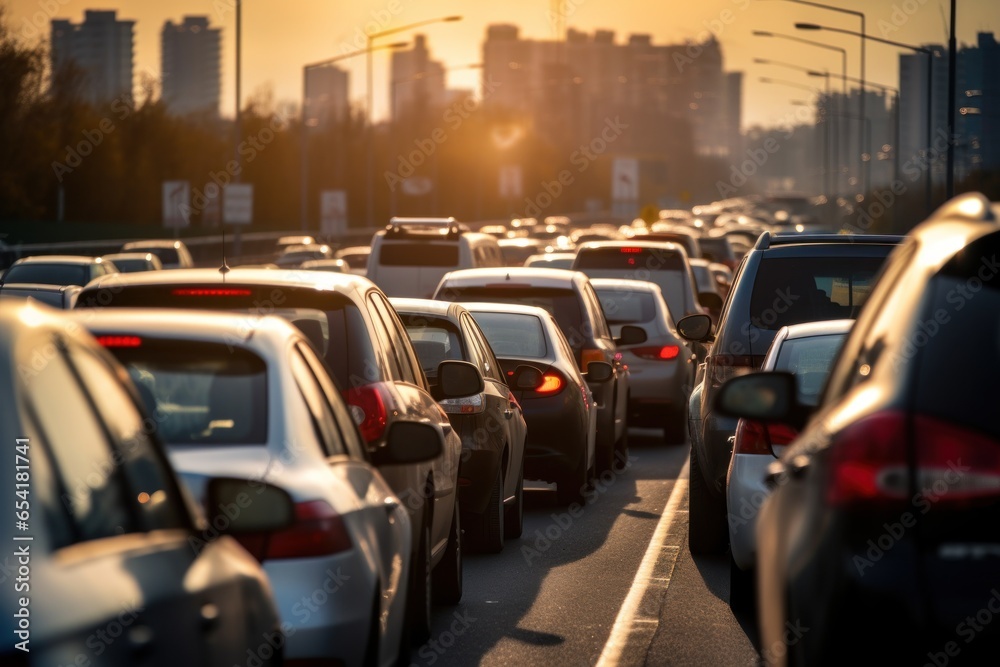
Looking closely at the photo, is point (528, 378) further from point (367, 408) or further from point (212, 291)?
point (212, 291)

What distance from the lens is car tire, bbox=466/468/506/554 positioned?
461 inches

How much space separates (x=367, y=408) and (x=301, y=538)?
232 centimetres

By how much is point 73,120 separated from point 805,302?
77.1m

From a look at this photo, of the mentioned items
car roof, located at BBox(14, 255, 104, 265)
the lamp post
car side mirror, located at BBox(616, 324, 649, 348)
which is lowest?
car side mirror, located at BBox(616, 324, 649, 348)

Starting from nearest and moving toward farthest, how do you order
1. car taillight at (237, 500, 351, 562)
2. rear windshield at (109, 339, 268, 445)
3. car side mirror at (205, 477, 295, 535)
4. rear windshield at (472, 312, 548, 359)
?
car side mirror at (205, 477, 295, 535)
car taillight at (237, 500, 351, 562)
rear windshield at (109, 339, 268, 445)
rear windshield at (472, 312, 548, 359)

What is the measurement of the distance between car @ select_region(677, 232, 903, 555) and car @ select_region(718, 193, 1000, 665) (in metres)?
6.72

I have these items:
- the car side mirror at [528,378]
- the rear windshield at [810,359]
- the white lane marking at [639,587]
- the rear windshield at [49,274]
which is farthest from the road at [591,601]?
the rear windshield at [49,274]

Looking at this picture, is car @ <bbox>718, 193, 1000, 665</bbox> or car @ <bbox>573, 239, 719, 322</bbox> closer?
car @ <bbox>718, 193, 1000, 665</bbox>

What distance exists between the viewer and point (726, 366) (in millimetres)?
11516

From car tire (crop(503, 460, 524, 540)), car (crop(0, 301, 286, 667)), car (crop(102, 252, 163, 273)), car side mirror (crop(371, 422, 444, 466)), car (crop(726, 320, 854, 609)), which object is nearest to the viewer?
car (crop(0, 301, 286, 667))

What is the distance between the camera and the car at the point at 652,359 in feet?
68.0

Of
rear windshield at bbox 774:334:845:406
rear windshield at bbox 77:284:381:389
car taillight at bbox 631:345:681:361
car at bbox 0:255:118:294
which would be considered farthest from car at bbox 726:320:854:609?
car at bbox 0:255:118:294

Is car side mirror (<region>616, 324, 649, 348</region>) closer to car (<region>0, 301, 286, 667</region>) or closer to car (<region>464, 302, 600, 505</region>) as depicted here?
car (<region>464, 302, 600, 505</region>)

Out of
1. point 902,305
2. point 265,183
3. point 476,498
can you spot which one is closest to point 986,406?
point 902,305
